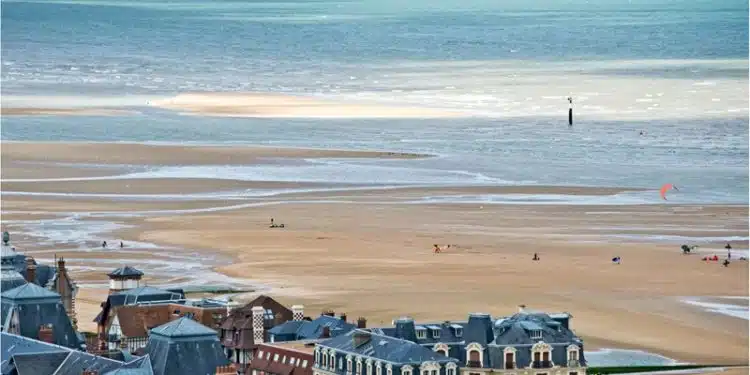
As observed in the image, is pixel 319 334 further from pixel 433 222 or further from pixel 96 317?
pixel 433 222

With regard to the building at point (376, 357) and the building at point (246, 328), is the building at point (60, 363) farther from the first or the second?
the building at point (246, 328)

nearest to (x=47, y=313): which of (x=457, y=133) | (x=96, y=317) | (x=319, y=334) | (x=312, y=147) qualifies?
(x=319, y=334)

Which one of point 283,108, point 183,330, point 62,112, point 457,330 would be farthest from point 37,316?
point 283,108

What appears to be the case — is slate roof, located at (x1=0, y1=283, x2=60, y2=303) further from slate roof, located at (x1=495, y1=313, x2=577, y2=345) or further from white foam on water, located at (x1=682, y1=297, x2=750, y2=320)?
white foam on water, located at (x1=682, y1=297, x2=750, y2=320)

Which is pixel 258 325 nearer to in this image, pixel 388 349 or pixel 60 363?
pixel 388 349

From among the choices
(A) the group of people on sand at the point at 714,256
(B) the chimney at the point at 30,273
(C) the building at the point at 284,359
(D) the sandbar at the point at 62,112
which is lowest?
(C) the building at the point at 284,359

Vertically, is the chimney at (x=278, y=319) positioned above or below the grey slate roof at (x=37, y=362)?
above

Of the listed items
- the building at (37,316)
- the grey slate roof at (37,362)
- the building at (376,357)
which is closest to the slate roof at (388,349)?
the building at (376,357)
